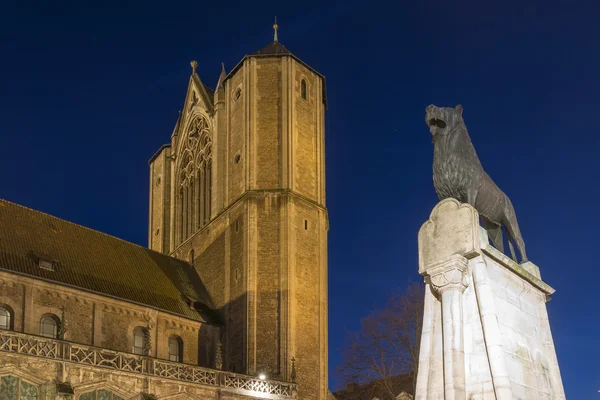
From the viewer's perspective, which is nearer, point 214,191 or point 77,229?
point 77,229

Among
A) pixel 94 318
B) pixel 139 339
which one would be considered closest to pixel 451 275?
pixel 94 318

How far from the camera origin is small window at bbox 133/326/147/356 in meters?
37.9

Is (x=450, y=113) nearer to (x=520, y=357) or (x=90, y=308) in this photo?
(x=520, y=357)

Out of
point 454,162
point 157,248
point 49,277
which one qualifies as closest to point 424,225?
point 454,162

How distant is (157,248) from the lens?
5397cm

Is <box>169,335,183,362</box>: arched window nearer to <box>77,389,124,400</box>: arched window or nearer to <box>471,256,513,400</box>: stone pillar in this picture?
<box>77,389,124,400</box>: arched window

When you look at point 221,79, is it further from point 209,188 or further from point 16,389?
point 16,389

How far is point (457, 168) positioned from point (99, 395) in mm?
22726

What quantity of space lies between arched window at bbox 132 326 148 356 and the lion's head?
28.8 metres

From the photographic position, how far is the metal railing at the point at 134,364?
29016mm

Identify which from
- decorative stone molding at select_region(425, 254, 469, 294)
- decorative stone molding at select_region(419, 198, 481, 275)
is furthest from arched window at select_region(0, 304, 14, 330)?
decorative stone molding at select_region(425, 254, 469, 294)

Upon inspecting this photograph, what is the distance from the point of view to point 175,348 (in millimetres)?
39781

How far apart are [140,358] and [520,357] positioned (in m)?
24.0

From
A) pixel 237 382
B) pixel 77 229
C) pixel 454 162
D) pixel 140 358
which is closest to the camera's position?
pixel 454 162
